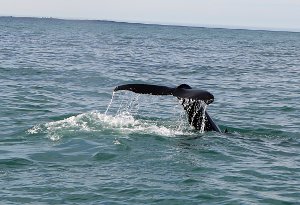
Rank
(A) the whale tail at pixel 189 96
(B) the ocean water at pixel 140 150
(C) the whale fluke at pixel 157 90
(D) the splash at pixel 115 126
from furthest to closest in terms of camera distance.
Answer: (D) the splash at pixel 115 126 → (C) the whale fluke at pixel 157 90 → (A) the whale tail at pixel 189 96 → (B) the ocean water at pixel 140 150

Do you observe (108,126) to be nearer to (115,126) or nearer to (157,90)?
(115,126)

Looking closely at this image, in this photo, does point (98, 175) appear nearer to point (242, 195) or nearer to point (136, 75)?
point (242, 195)

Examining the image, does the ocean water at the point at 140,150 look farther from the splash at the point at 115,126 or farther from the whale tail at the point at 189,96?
the whale tail at the point at 189,96

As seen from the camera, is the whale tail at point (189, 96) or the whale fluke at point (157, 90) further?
the whale fluke at point (157, 90)

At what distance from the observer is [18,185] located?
433 inches

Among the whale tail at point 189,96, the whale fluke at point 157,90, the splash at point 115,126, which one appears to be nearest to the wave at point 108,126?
the splash at point 115,126

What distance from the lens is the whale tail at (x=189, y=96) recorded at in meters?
12.6

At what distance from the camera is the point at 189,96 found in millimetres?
13117

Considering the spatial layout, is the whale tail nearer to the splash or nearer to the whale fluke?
the whale fluke

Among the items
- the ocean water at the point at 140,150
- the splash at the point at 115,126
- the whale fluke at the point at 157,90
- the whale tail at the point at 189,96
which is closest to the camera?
the ocean water at the point at 140,150

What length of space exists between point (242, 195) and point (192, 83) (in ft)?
69.9

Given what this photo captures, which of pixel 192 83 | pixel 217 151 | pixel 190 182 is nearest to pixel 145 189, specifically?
pixel 190 182

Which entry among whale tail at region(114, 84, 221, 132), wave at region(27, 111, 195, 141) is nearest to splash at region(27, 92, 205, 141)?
wave at region(27, 111, 195, 141)

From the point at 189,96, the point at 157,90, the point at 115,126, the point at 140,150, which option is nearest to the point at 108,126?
the point at 115,126
